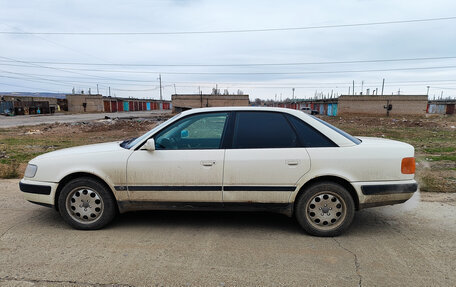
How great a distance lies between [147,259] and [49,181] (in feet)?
5.63

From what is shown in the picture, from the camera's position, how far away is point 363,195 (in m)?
3.46

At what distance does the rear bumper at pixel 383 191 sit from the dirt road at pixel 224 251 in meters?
0.49

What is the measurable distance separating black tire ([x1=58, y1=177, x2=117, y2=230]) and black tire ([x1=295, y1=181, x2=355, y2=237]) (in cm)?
238

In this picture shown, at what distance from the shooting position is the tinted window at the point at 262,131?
3533 millimetres

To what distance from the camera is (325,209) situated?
3514mm

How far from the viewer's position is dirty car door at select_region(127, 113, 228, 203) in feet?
11.4

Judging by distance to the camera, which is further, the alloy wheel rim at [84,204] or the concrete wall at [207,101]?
the concrete wall at [207,101]

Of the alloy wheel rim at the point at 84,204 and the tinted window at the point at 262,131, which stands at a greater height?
the tinted window at the point at 262,131

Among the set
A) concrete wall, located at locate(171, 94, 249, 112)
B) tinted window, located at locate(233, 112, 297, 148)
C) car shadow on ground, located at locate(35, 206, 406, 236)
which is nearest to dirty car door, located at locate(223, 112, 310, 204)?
tinted window, located at locate(233, 112, 297, 148)

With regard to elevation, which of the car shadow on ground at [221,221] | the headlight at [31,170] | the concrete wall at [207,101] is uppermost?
the concrete wall at [207,101]

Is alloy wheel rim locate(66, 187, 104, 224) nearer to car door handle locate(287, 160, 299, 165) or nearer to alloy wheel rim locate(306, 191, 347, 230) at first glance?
car door handle locate(287, 160, 299, 165)

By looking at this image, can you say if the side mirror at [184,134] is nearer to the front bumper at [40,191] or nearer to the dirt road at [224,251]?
the dirt road at [224,251]

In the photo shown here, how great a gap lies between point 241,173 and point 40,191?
101 inches

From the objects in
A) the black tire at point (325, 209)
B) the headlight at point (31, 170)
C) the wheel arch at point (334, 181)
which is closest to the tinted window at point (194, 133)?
the wheel arch at point (334, 181)
